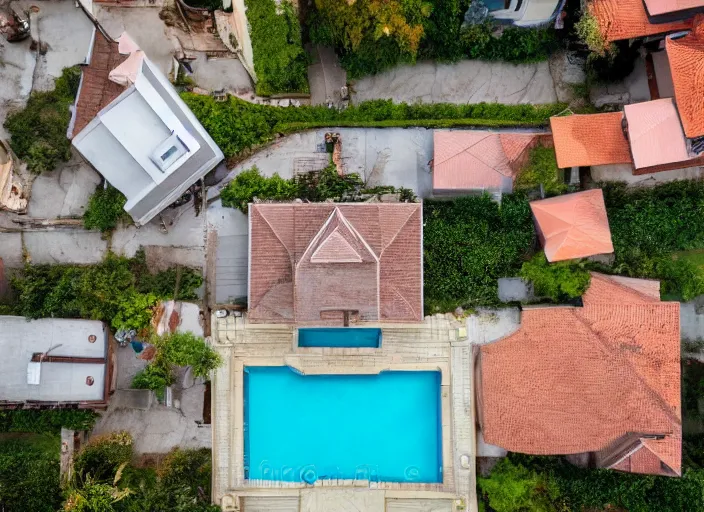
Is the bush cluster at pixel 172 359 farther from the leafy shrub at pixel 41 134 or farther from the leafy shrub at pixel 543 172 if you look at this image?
the leafy shrub at pixel 543 172

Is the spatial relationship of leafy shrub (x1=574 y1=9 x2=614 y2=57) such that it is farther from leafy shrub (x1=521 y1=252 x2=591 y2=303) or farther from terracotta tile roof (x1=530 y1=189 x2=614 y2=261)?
leafy shrub (x1=521 y1=252 x2=591 y2=303)

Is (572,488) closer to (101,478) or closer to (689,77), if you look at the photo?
(689,77)

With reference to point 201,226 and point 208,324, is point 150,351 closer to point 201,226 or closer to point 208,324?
point 208,324

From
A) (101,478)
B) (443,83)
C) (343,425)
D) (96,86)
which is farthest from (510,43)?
(101,478)

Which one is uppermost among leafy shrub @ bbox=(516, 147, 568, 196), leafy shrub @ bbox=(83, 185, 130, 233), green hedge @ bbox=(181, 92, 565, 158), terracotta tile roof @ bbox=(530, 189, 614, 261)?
green hedge @ bbox=(181, 92, 565, 158)

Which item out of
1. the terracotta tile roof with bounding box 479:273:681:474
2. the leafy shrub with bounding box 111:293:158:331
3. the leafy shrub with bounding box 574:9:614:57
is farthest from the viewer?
the leafy shrub with bounding box 111:293:158:331

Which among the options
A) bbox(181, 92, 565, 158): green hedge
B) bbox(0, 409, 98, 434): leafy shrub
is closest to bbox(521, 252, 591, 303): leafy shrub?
bbox(181, 92, 565, 158): green hedge

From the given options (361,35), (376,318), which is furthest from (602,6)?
(376,318)
